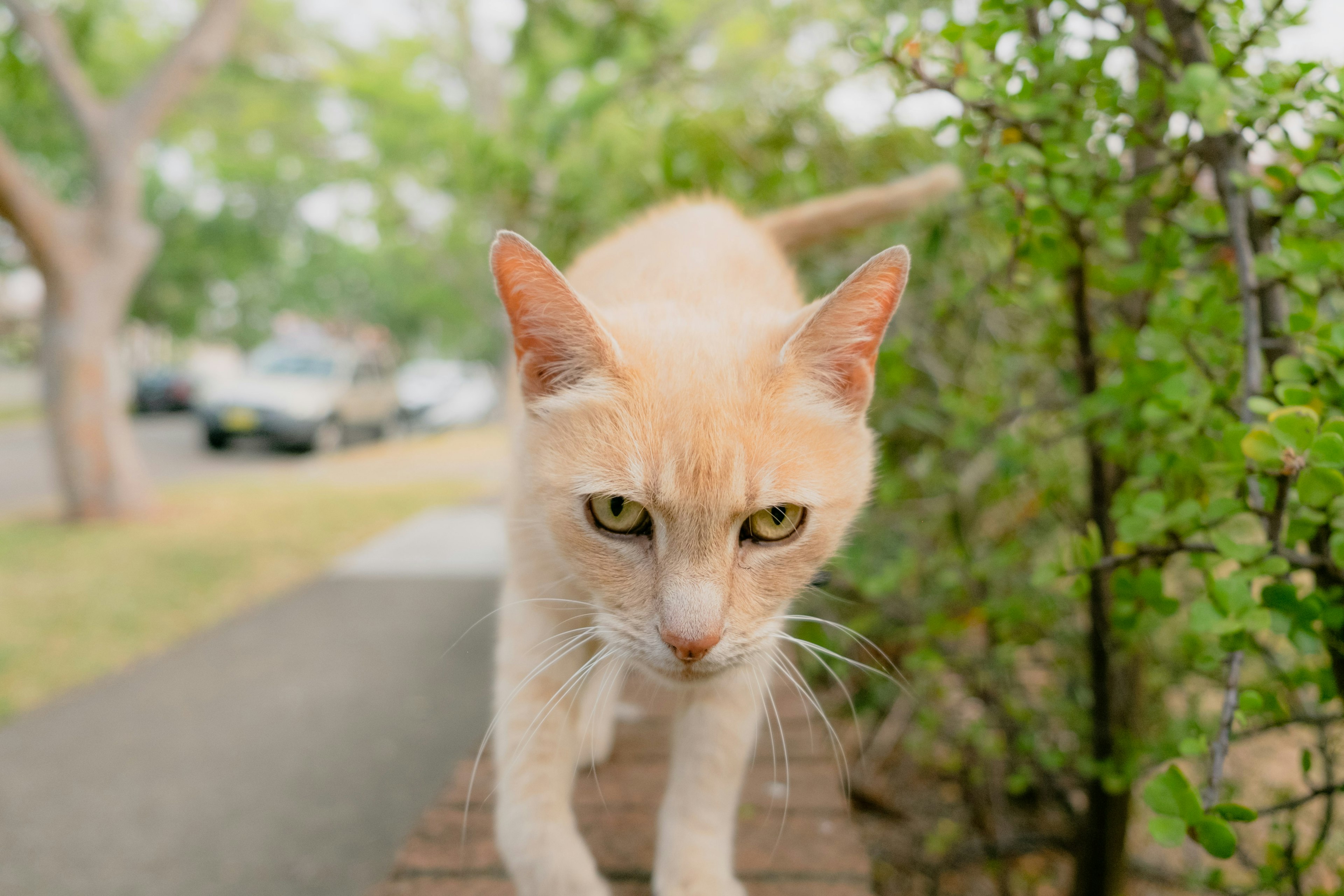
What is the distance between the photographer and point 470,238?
646 inches

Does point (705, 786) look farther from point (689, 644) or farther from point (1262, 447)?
point (1262, 447)

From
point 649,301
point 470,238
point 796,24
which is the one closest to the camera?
point 649,301

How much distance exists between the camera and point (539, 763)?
4.91ft

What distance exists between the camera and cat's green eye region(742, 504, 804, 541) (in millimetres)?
1349

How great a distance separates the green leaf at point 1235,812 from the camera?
0.92 m

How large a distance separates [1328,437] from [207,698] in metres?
4.54

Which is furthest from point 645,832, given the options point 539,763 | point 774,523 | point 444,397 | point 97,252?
point 444,397

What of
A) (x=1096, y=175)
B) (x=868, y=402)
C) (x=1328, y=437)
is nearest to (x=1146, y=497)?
(x=1328, y=437)

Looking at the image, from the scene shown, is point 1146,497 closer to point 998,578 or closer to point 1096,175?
point 1096,175

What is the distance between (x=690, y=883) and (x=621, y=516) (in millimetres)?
751

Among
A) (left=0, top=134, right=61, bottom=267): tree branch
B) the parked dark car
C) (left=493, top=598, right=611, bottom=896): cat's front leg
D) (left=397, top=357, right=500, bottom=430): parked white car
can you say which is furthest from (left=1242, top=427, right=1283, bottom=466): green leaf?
the parked dark car

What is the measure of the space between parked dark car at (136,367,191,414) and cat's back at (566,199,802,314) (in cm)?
2372

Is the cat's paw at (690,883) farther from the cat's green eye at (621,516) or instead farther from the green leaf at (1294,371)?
the green leaf at (1294,371)

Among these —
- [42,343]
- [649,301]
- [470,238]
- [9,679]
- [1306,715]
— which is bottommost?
[9,679]
